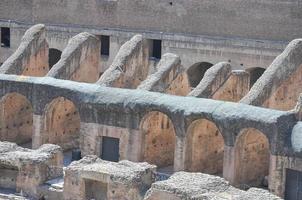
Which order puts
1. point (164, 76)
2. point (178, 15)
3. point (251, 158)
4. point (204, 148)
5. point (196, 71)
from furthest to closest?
point (196, 71) → point (178, 15) → point (164, 76) → point (204, 148) → point (251, 158)

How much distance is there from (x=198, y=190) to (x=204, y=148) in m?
5.58

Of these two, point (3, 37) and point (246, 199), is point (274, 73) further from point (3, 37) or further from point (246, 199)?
point (3, 37)

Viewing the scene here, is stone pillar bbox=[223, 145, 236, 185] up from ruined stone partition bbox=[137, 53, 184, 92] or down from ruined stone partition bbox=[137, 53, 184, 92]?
down

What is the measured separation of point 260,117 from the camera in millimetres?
31578

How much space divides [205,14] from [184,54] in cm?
223

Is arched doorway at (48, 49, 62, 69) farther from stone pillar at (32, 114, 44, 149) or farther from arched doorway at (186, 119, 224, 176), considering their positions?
arched doorway at (186, 119, 224, 176)

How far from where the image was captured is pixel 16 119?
128ft

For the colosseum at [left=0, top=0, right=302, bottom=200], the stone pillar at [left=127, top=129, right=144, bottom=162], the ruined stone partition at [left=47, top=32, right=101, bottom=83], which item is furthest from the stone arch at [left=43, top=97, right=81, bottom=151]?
the stone pillar at [left=127, top=129, right=144, bottom=162]

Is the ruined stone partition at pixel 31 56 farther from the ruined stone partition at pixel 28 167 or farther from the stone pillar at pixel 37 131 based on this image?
the ruined stone partition at pixel 28 167

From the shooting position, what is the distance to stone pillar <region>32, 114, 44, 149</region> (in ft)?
122

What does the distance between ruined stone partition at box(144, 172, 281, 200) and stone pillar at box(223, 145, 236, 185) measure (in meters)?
2.44

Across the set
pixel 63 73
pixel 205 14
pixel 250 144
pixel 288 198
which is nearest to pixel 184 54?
pixel 205 14

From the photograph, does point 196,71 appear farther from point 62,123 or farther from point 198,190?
point 198,190

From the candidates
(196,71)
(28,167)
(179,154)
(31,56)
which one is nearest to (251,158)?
(179,154)
